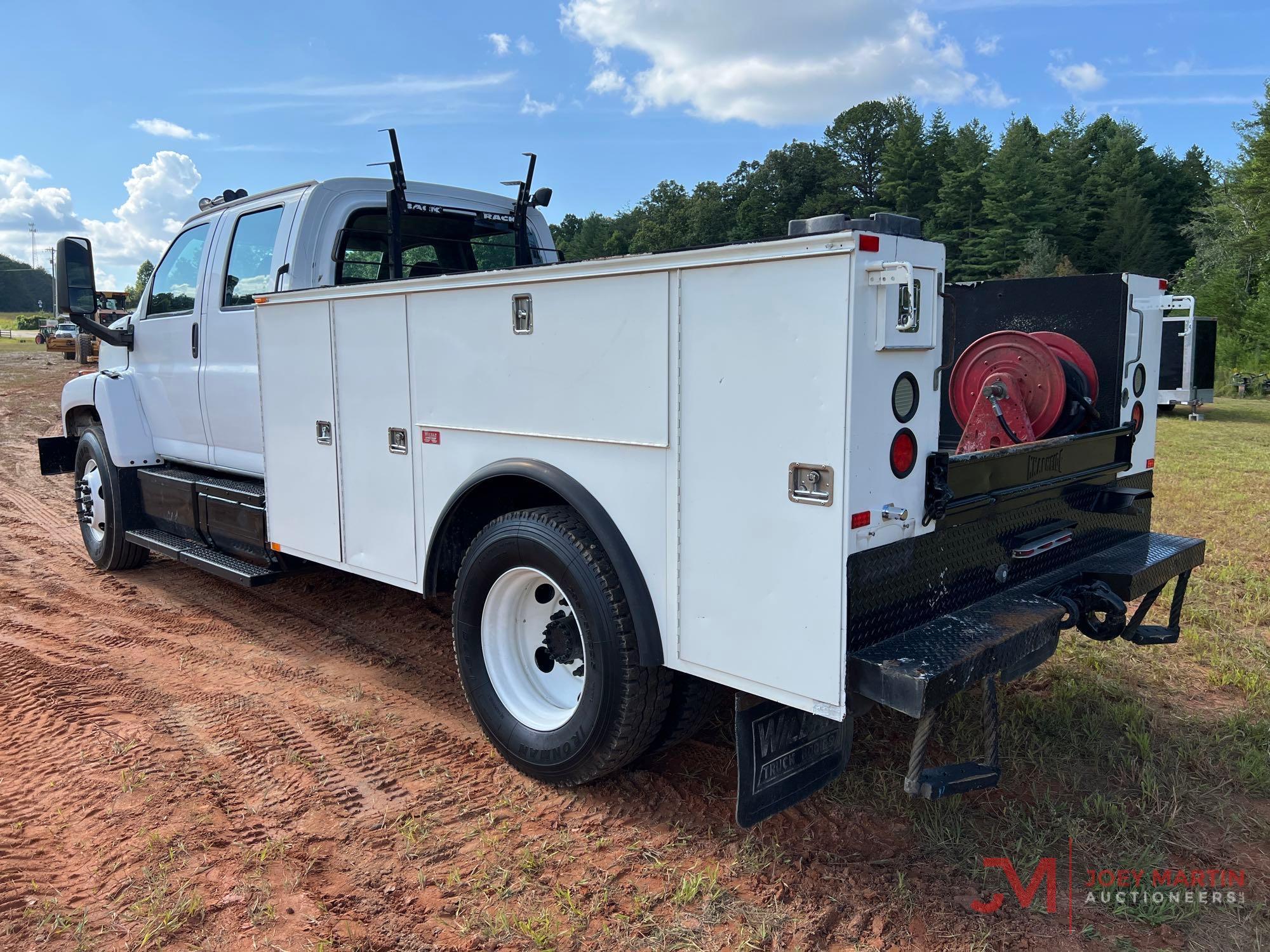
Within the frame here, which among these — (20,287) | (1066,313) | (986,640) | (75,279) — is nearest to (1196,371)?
(1066,313)

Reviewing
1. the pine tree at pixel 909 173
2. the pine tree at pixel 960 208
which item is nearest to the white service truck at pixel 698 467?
the pine tree at pixel 960 208

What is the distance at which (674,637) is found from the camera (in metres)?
3.03

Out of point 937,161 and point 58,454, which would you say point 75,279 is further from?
point 937,161

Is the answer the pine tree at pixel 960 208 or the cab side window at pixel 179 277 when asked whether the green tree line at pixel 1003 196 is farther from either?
the cab side window at pixel 179 277

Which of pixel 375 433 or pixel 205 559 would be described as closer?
pixel 375 433

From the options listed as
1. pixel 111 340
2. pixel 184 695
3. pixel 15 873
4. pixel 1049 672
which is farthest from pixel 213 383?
pixel 1049 672

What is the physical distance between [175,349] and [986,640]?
5431mm

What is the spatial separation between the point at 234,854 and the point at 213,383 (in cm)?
337

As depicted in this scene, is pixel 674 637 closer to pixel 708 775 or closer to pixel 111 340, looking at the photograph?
pixel 708 775

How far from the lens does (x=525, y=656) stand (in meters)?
3.83

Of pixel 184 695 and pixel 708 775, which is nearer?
pixel 708 775

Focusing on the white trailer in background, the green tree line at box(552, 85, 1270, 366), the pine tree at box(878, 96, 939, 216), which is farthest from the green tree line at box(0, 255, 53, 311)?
the white trailer in background

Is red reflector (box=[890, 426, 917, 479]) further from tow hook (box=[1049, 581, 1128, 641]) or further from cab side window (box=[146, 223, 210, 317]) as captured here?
cab side window (box=[146, 223, 210, 317])

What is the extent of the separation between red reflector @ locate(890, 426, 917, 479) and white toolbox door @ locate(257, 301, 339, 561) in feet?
9.43
